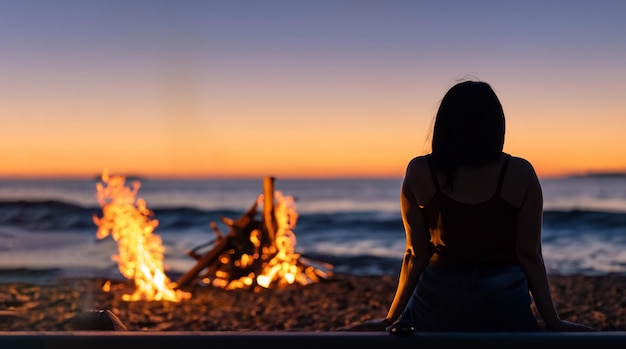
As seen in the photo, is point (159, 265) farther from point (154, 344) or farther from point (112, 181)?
point (154, 344)

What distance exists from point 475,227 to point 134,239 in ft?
26.3

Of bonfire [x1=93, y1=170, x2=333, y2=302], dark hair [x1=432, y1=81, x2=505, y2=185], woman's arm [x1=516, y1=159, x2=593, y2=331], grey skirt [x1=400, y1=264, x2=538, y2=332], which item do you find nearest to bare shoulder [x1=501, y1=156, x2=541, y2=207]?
woman's arm [x1=516, y1=159, x2=593, y2=331]

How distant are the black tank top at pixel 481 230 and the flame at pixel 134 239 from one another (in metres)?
7.27

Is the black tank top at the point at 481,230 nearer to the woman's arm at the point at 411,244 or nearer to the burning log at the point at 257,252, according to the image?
the woman's arm at the point at 411,244

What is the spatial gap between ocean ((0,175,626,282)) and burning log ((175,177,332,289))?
7.25 ft

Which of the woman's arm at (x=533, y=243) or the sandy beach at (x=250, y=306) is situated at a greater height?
the woman's arm at (x=533, y=243)

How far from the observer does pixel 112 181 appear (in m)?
9.73

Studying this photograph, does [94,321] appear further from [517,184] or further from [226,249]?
[226,249]

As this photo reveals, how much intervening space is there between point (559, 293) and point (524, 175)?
8081 mm

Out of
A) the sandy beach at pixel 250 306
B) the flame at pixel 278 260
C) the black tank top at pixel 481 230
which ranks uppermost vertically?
the black tank top at pixel 481 230

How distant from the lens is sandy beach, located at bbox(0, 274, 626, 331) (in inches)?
299

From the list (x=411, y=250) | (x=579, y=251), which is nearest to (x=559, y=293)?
(x=411, y=250)

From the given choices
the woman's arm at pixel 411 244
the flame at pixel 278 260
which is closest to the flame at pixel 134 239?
the flame at pixel 278 260

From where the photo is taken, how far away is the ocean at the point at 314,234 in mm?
12984
